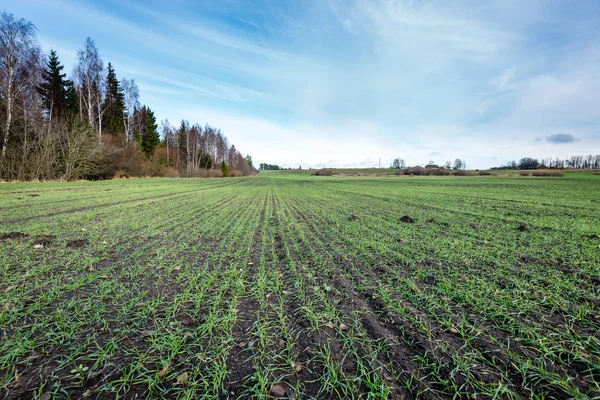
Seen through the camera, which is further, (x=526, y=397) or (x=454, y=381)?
(x=454, y=381)

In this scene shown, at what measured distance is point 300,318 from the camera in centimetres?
273

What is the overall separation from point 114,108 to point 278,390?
52.0 metres

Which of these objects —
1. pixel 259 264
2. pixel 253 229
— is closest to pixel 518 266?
pixel 259 264

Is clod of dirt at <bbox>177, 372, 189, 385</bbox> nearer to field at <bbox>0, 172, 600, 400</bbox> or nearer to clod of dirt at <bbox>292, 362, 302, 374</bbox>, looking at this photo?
field at <bbox>0, 172, 600, 400</bbox>

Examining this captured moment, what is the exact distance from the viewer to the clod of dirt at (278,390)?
68.7 inches

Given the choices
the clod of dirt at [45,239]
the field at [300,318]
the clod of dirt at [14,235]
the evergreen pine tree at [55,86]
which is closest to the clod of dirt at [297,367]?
the field at [300,318]

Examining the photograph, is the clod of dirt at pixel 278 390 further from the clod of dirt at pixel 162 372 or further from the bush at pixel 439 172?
the bush at pixel 439 172

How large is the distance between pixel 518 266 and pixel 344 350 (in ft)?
12.5

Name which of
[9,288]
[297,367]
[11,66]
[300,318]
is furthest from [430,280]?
[11,66]

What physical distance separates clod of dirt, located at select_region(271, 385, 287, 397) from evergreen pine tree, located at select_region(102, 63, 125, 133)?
161ft

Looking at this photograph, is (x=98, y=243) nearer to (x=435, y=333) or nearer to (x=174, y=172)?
(x=435, y=333)

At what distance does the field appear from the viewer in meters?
1.83

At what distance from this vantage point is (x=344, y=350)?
2215mm

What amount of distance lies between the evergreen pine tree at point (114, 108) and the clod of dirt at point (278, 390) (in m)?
49.0
